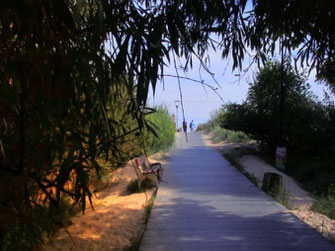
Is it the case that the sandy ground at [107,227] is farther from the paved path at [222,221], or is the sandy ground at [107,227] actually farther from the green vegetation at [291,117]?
the green vegetation at [291,117]

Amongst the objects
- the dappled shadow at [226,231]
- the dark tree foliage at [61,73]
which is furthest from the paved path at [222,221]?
the dark tree foliage at [61,73]

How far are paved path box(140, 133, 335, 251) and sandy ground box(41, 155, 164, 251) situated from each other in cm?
34

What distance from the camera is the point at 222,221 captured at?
280 inches

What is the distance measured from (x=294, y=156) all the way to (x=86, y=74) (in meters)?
17.8

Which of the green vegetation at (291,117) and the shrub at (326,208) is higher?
the green vegetation at (291,117)

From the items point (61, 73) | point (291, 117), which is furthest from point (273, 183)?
point (291, 117)

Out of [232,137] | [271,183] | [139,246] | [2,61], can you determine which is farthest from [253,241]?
[232,137]

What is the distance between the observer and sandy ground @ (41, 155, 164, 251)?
6.36 m

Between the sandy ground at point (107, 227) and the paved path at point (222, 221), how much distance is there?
34 cm

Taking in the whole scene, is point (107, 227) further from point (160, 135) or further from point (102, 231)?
point (160, 135)

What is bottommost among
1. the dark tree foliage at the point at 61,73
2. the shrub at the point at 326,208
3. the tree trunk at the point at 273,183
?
the shrub at the point at 326,208

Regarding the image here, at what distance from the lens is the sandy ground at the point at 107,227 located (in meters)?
6.36

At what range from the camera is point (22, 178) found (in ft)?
9.73

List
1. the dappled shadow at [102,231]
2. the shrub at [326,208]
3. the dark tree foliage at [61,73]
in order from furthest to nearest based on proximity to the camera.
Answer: the shrub at [326,208] < the dappled shadow at [102,231] < the dark tree foliage at [61,73]
